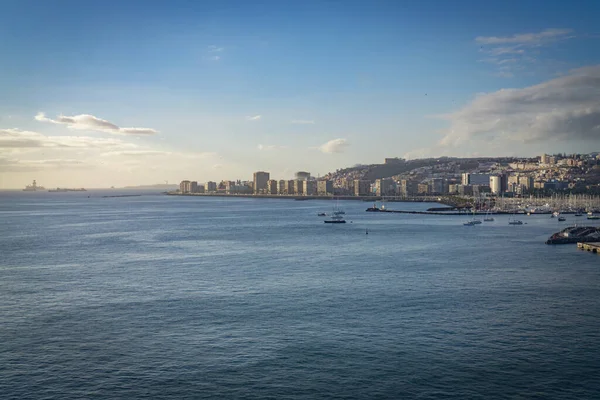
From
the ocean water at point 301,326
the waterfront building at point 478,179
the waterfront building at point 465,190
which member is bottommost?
the ocean water at point 301,326

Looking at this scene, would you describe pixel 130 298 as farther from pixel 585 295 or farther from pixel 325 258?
pixel 585 295

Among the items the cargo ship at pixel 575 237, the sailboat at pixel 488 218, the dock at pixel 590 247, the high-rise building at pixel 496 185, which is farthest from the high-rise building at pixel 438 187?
the dock at pixel 590 247

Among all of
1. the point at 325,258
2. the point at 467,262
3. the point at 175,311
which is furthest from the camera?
the point at 325,258

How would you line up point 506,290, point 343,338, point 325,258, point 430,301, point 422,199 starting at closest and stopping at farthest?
point 343,338, point 430,301, point 506,290, point 325,258, point 422,199

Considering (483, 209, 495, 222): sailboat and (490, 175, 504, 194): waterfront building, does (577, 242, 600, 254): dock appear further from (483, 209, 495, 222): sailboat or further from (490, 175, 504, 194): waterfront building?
(490, 175, 504, 194): waterfront building

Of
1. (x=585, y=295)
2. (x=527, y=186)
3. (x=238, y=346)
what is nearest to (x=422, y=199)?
(x=527, y=186)

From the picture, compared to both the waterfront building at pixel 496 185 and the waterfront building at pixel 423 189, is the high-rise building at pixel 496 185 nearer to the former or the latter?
the waterfront building at pixel 496 185

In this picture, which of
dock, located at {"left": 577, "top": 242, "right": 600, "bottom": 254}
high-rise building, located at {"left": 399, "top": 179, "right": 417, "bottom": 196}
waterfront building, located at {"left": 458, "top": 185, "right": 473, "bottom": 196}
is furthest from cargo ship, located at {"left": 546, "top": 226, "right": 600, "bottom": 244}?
high-rise building, located at {"left": 399, "top": 179, "right": 417, "bottom": 196}
